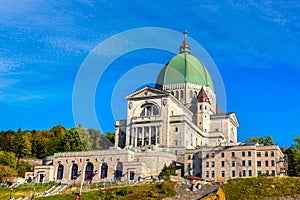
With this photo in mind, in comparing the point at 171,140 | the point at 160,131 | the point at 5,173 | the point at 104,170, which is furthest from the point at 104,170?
the point at 5,173

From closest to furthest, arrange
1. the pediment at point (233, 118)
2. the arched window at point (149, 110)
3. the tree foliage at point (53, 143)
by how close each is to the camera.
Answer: the arched window at point (149, 110), the tree foliage at point (53, 143), the pediment at point (233, 118)

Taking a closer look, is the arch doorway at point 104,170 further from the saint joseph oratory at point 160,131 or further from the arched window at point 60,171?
the arched window at point 60,171

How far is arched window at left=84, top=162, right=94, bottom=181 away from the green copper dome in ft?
120

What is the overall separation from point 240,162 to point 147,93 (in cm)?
2672

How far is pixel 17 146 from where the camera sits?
111 metres

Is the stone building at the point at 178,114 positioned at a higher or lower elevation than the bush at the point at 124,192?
higher

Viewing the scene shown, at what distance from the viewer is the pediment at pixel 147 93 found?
4159 inches

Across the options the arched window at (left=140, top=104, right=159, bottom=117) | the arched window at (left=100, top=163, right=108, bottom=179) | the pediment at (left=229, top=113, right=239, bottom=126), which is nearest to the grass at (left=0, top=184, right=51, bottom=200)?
the arched window at (left=100, top=163, right=108, bottom=179)

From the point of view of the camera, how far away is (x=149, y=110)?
10650cm

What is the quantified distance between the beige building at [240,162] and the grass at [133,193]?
19797 mm

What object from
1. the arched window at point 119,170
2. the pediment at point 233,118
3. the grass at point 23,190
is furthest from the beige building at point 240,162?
the pediment at point 233,118

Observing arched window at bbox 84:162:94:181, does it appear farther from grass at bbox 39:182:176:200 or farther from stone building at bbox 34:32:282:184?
grass at bbox 39:182:176:200

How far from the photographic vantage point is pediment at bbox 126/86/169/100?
106 m

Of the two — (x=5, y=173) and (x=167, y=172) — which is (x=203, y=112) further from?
(x=5, y=173)
